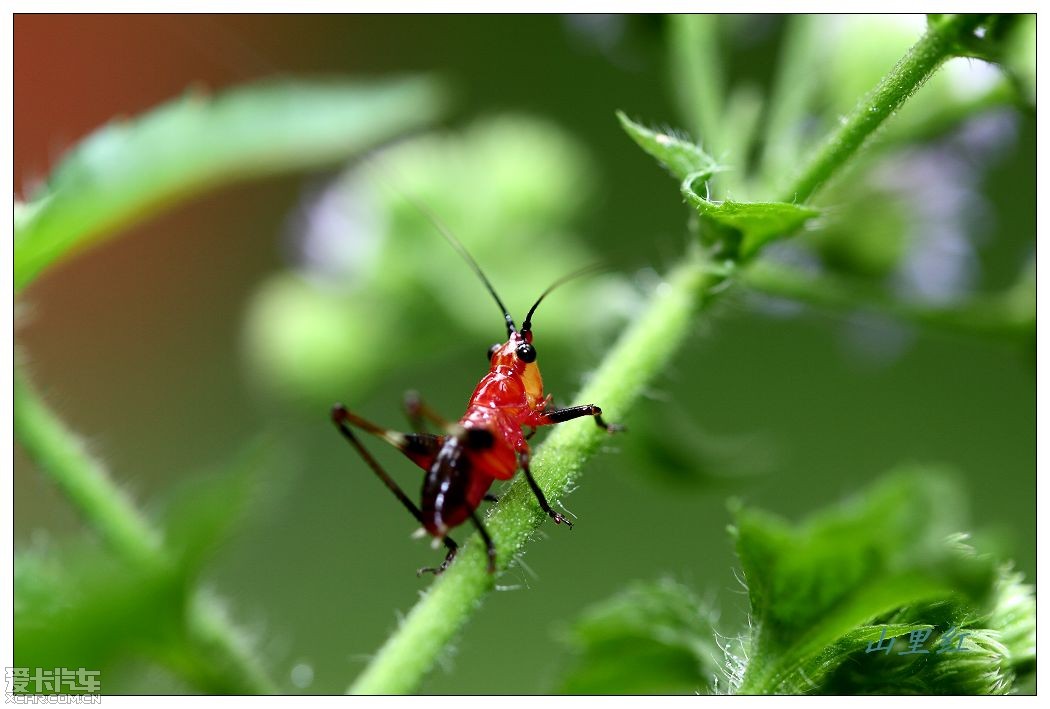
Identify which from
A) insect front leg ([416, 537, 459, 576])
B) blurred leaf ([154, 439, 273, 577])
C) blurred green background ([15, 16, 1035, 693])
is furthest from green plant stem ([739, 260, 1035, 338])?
blurred leaf ([154, 439, 273, 577])

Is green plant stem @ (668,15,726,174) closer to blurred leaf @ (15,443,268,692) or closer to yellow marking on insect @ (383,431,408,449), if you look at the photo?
yellow marking on insect @ (383,431,408,449)

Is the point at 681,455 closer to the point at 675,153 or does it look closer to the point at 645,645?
the point at 645,645

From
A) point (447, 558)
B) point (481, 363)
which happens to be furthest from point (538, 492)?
point (481, 363)

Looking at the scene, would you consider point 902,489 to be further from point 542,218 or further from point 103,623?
point 542,218

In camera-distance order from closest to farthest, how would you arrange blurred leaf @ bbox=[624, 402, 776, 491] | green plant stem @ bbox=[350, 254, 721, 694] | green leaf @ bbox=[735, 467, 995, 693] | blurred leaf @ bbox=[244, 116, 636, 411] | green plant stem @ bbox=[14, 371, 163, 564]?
green leaf @ bbox=[735, 467, 995, 693] < green plant stem @ bbox=[350, 254, 721, 694] < green plant stem @ bbox=[14, 371, 163, 564] < blurred leaf @ bbox=[624, 402, 776, 491] < blurred leaf @ bbox=[244, 116, 636, 411]

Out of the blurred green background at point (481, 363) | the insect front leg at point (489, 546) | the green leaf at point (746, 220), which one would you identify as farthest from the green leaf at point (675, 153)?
the insect front leg at point (489, 546)

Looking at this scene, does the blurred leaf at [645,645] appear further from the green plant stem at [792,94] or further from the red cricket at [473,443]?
the green plant stem at [792,94]

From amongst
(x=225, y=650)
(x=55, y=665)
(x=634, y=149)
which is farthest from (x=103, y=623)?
(x=634, y=149)
